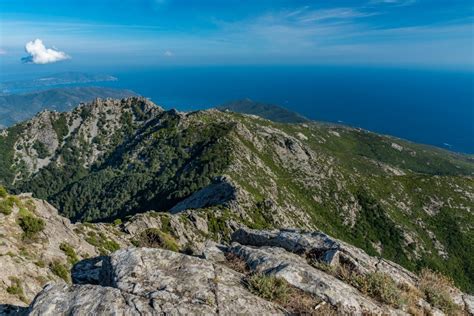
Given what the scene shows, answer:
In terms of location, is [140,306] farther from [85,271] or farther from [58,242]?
[58,242]

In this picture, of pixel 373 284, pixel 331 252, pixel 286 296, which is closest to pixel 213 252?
pixel 286 296

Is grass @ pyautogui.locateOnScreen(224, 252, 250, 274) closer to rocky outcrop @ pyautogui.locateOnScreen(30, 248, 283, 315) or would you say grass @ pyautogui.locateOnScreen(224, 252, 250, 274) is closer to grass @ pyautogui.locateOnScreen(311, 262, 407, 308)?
rocky outcrop @ pyautogui.locateOnScreen(30, 248, 283, 315)

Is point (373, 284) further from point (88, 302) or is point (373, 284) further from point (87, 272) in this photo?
point (87, 272)

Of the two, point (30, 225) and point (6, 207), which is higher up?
point (6, 207)

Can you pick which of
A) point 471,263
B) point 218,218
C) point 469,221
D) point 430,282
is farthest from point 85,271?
point 469,221

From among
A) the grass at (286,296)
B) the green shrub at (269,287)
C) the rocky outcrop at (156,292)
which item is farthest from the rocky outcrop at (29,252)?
the grass at (286,296)
